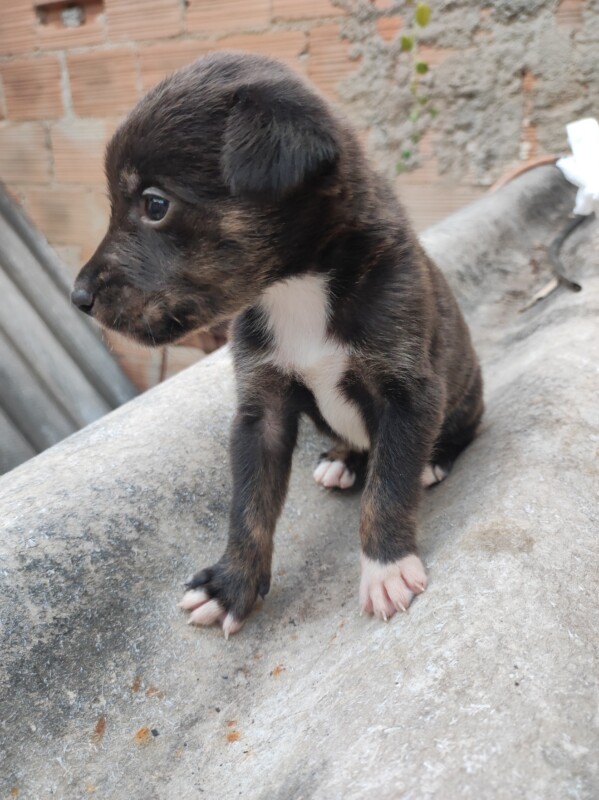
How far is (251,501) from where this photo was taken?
1.96 m

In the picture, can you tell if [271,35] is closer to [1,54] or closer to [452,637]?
[1,54]

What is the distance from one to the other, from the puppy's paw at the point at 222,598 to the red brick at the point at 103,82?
4914 mm

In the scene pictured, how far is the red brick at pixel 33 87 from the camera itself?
635 cm

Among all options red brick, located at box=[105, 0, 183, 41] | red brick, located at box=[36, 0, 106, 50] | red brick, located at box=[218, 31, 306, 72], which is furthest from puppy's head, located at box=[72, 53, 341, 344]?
red brick, located at box=[36, 0, 106, 50]

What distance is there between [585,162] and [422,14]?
1276 mm

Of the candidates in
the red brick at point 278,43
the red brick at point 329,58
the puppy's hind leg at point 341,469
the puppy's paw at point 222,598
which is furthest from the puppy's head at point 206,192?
the red brick at point 278,43

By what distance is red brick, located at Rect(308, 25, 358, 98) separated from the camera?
4.87 metres

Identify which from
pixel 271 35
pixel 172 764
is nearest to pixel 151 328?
pixel 172 764

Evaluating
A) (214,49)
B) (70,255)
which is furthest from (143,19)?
(70,255)

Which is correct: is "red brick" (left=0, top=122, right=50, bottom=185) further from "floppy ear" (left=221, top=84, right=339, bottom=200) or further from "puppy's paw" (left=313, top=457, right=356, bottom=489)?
"floppy ear" (left=221, top=84, right=339, bottom=200)

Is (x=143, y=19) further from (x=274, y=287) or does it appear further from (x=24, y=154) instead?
(x=274, y=287)

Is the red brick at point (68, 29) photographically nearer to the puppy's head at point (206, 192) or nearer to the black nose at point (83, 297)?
the puppy's head at point (206, 192)

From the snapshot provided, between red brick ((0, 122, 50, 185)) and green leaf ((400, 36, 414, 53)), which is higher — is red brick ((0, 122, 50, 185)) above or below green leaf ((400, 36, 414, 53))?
below

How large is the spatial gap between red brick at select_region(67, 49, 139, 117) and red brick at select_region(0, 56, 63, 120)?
0.74 ft
